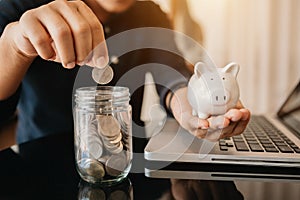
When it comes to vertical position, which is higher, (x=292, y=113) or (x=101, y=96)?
(x=101, y=96)

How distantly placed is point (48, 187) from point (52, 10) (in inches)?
8.8

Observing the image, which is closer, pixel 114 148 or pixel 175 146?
pixel 114 148

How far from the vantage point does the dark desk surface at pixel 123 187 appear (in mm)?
457

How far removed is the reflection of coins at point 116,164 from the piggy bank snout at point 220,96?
7.1 inches

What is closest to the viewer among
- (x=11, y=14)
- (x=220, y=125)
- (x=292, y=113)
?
(x=220, y=125)

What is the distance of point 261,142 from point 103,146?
0.30 meters

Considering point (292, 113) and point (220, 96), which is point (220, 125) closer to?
point (220, 96)

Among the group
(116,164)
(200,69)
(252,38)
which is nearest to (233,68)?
(200,69)

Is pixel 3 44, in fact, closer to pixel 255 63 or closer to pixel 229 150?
pixel 229 150

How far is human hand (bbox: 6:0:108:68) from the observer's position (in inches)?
17.9

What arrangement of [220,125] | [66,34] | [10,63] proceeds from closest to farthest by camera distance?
[66,34] → [220,125] → [10,63]

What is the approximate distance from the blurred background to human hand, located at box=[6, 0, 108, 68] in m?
1.23

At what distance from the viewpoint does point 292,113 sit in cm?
101

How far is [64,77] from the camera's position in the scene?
96cm
